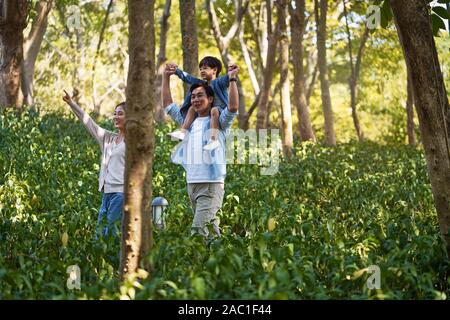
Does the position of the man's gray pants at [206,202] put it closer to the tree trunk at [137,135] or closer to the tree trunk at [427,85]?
the tree trunk at [137,135]

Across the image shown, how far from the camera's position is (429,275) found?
494cm

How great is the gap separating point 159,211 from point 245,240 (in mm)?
1265

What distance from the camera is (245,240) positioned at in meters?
6.29

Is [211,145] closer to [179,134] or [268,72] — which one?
[179,134]

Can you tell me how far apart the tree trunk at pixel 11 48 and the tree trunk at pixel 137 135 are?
41.4 feet

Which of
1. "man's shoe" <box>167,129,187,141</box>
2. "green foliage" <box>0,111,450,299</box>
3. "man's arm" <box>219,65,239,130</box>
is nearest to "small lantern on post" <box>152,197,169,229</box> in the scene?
"green foliage" <box>0,111,450,299</box>

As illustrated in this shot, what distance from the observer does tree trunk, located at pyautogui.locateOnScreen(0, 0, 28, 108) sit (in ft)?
56.4

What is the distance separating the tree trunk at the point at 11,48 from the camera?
17.2 m

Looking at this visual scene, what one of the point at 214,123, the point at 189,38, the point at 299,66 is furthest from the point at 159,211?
the point at 299,66

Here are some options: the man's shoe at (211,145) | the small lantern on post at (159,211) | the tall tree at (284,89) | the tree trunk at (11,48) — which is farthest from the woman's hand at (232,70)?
the tree trunk at (11,48)

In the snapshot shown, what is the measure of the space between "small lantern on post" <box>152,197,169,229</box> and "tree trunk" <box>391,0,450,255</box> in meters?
2.44

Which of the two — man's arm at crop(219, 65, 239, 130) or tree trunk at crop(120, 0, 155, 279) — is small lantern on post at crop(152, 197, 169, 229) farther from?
tree trunk at crop(120, 0, 155, 279)
